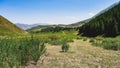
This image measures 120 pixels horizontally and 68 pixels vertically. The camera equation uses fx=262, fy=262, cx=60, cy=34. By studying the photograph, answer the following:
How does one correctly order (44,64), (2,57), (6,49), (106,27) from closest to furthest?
(2,57) < (6,49) < (44,64) < (106,27)

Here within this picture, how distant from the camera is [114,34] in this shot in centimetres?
8256

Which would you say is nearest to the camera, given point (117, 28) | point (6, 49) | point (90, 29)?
point (6, 49)

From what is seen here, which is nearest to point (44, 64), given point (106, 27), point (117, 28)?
point (117, 28)

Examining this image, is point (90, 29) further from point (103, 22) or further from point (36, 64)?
point (36, 64)

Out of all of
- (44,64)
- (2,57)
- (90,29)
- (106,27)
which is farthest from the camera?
(90,29)

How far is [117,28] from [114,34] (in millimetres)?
2107

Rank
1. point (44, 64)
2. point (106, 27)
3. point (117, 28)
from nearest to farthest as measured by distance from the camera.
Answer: point (44, 64) < point (117, 28) < point (106, 27)

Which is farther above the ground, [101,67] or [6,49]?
[6,49]

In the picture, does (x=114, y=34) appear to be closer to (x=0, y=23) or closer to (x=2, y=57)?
(x=0, y=23)

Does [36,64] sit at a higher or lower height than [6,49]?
lower

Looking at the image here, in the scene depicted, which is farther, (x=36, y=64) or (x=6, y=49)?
(x=36, y=64)

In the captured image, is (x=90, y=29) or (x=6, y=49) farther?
(x=90, y=29)

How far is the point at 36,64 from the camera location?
628 inches

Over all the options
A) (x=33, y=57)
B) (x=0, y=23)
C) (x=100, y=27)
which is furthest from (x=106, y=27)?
(x=33, y=57)
